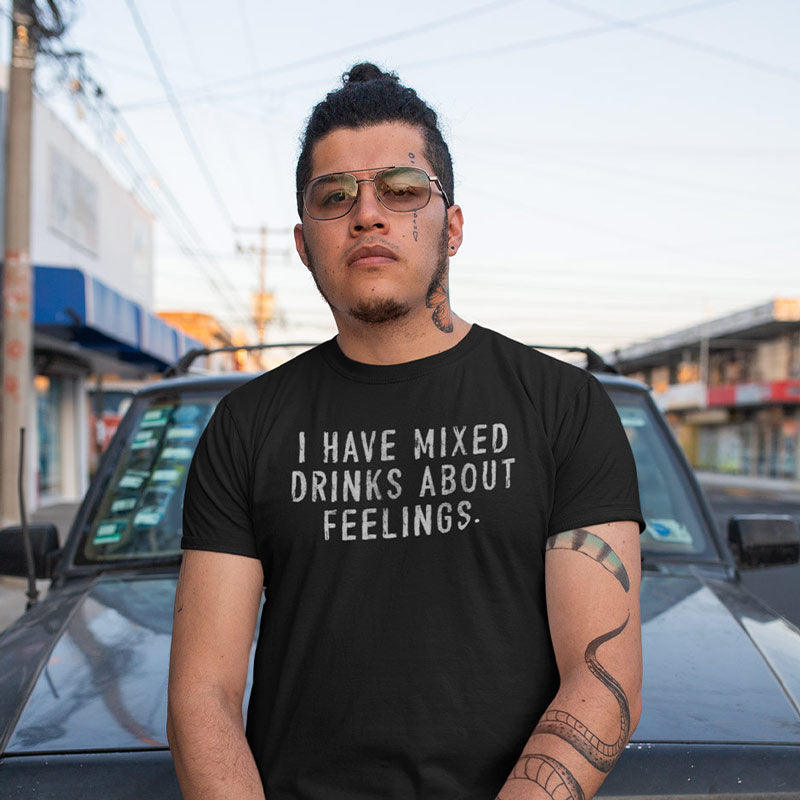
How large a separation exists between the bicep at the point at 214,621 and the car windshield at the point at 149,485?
1443 mm

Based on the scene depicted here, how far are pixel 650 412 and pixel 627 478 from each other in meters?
1.83

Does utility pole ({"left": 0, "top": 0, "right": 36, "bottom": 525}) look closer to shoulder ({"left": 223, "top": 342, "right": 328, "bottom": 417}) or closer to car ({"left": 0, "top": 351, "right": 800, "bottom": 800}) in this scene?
car ({"left": 0, "top": 351, "right": 800, "bottom": 800})

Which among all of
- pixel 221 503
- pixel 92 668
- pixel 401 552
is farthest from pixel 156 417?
pixel 401 552

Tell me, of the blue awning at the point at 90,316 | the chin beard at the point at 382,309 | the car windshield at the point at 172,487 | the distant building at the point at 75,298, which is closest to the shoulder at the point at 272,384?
the chin beard at the point at 382,309

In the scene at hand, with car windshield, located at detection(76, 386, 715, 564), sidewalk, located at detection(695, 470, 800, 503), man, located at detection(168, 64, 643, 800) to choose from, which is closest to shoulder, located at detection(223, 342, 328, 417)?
man, located at detection(168, 64, 643, 800)

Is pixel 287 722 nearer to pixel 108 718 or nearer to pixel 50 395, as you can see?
pixel 108 718

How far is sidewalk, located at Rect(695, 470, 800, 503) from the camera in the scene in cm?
3008

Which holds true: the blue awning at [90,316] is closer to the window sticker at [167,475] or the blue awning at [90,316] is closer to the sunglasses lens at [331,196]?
the window sticker at [167,475]

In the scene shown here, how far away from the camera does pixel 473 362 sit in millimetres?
1654

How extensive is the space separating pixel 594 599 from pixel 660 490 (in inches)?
69.2

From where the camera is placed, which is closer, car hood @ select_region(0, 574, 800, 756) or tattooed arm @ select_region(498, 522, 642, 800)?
tattooed arm @ select_region(498, 522, 642, 800)

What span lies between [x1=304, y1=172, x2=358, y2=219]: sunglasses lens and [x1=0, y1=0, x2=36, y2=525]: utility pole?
8343 mm

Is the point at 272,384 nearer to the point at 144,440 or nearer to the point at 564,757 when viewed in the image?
the point at 564,757

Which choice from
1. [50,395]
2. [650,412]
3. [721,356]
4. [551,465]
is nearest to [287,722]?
[551,465]
